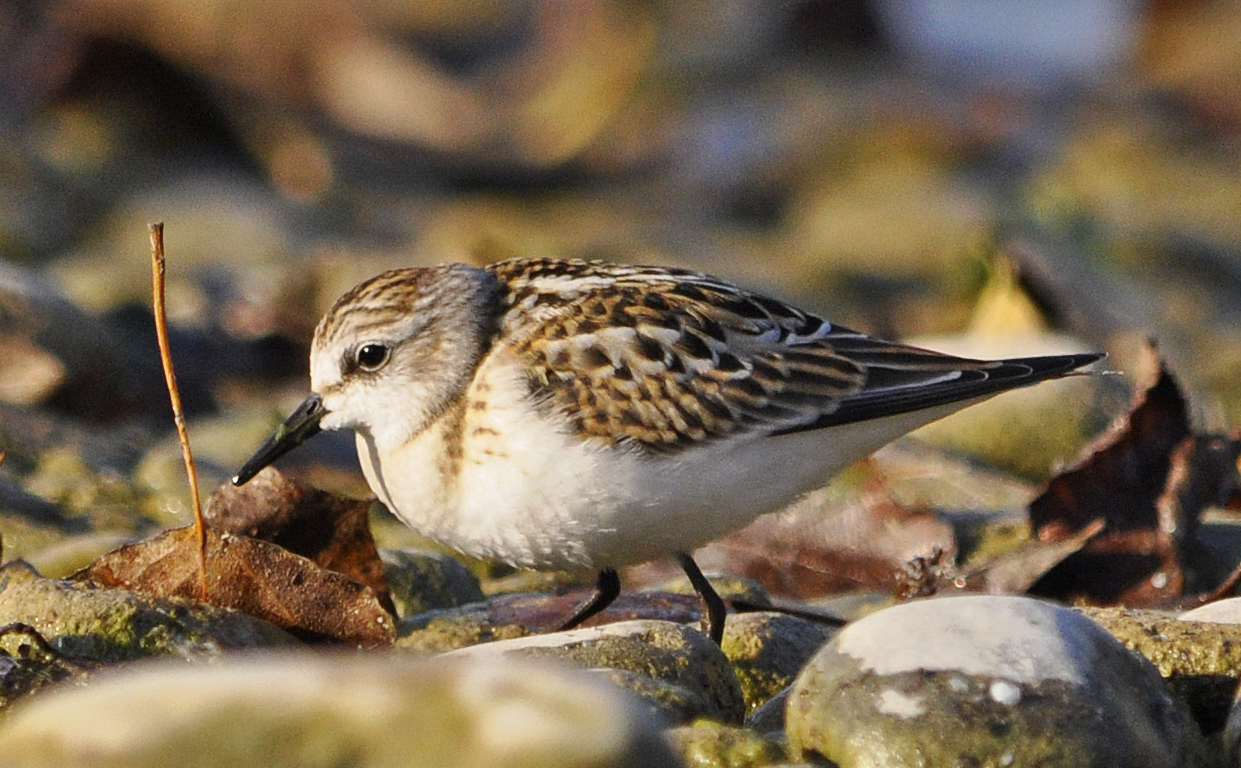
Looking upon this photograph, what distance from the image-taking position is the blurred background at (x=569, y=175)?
799 centimetres

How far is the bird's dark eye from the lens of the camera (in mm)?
4629

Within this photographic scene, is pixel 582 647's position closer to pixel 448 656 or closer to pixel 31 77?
pixel 448 656

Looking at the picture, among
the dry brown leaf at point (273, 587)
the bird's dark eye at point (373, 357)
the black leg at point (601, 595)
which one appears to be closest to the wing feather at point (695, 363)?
the bird's dark eye at point (373, 357)

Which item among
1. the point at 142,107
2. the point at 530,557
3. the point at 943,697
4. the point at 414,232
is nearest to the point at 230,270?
the point at 414,232

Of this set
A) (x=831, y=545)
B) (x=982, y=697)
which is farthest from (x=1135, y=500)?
(x=982, y=697)

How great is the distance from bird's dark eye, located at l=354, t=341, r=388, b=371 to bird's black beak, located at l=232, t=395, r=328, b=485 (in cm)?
15

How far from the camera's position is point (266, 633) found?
3895 mm

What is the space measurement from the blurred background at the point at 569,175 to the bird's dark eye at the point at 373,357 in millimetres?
1463

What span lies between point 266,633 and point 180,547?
0.93ft

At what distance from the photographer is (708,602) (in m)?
4.44

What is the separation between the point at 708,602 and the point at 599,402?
58cm

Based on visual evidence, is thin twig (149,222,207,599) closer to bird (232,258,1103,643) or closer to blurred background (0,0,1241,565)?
bird (232,258,1103,643)

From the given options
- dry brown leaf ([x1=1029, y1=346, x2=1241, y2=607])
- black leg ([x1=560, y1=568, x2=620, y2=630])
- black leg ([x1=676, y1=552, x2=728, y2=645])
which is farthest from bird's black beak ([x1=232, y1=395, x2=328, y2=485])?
dry brown leaf ([x1=1029, y1=346, x2=1241, y2=607])

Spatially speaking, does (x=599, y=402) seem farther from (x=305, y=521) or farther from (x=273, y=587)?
(x=273, y=587)
